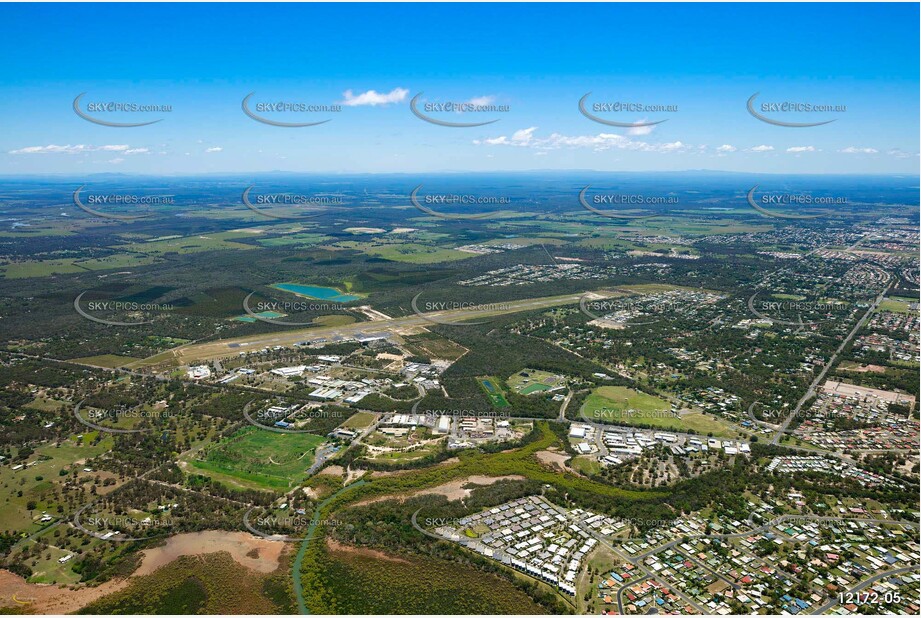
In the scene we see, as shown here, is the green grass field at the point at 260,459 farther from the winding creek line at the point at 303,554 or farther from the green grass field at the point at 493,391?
the green grass field at the point at 493,391

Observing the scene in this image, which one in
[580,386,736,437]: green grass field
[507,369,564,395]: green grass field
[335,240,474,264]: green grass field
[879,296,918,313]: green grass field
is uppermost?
[335,240,474,264]: green grass field

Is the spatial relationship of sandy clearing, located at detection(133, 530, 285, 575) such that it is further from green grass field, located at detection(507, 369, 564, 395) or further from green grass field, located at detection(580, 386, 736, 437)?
green grass field, located at detection(507, 369, 564, 395)

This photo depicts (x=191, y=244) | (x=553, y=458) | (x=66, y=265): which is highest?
(x=191, y=244)

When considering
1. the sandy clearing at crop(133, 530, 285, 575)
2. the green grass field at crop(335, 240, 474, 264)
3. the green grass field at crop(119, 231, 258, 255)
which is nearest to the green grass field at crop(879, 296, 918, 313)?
the green grass field at crop(335, 240, 474, 264)

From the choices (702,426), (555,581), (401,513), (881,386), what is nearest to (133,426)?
(401,513)

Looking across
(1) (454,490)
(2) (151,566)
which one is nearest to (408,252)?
(1) (454,490)

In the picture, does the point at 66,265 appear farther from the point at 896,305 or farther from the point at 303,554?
the point at 896,305

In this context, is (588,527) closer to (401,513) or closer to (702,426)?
(401,513)
